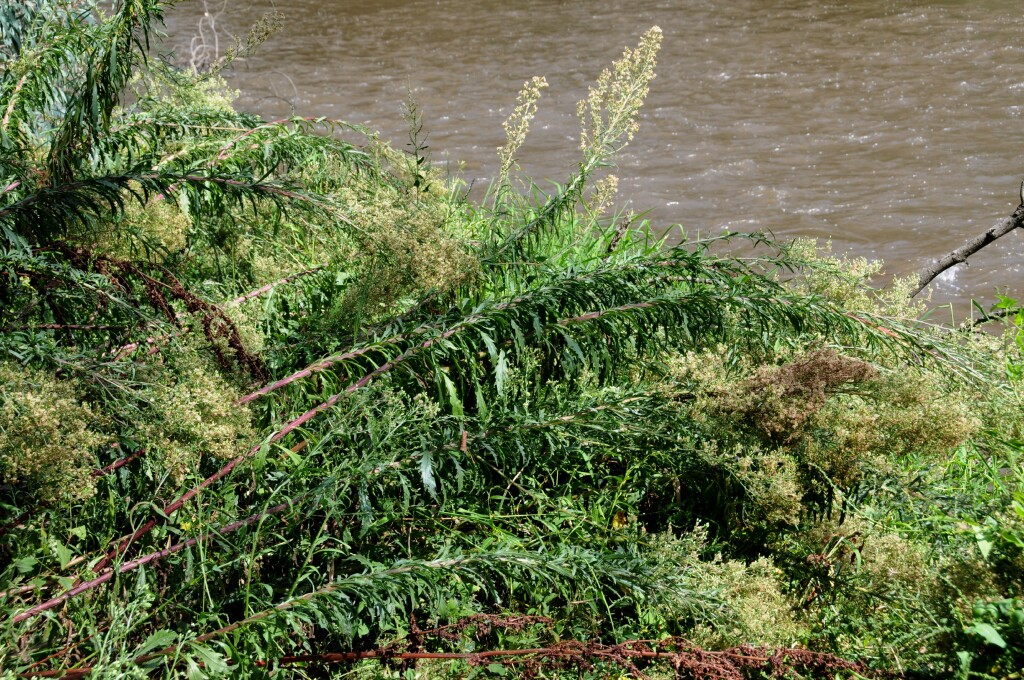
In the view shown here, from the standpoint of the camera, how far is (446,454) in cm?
263

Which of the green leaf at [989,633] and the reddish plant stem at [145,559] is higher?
the reddish plant stem at [145,559]

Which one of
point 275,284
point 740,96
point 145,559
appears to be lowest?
point 740,96

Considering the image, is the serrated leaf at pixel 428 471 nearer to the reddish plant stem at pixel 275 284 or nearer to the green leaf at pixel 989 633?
the reddish plant stem at pixel 275 284

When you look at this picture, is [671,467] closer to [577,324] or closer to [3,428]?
[577,324]

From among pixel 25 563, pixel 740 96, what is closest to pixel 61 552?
pixel 25 563

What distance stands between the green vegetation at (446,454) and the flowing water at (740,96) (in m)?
3.74

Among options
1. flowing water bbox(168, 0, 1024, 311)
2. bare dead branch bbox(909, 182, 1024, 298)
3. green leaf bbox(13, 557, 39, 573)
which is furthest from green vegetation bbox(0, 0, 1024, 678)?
flowing water bbox(168, 0, 1024, 311)

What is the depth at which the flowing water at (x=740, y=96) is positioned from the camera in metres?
7.84

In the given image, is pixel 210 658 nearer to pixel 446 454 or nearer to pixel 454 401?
pixel 446 454

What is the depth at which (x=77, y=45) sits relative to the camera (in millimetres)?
2896

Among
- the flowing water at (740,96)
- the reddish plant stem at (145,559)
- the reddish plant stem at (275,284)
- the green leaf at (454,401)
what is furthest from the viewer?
the flowing water at (740,96)

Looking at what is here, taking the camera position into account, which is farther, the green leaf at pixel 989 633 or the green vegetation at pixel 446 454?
the green vegetation at pixel 446 454

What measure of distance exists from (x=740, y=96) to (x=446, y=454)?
8.85 metres

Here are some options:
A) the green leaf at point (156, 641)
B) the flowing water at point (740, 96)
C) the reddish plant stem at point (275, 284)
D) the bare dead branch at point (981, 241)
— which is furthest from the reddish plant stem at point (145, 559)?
the flowing water at point (740, 96)
